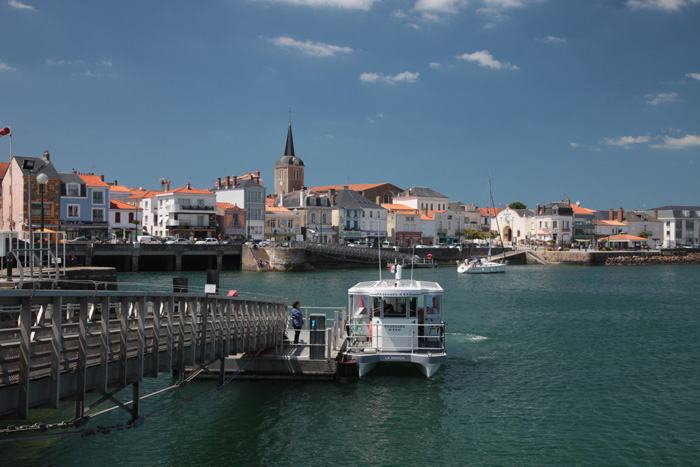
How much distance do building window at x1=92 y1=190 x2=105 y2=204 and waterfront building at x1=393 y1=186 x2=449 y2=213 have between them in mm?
70662

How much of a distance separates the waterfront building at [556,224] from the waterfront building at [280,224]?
5511 centimetres

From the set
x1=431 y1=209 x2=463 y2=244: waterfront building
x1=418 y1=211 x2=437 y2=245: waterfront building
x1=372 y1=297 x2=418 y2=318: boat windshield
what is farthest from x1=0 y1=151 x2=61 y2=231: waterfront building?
x1=431 y1=209 x2=463 y2=244: waterfront building

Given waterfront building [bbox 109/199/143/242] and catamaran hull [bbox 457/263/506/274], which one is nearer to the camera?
catamaran hull [bbox 457/263/506/274]

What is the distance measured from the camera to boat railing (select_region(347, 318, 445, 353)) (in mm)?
23016

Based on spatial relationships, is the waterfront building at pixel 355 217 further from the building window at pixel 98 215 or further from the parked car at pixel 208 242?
the building window at pixel 98 215

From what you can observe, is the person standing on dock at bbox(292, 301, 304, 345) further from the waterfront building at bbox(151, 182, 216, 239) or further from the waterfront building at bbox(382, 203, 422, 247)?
the waterfront building at bbox(382, 203, 422, 247)

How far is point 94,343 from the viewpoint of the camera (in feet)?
41.1

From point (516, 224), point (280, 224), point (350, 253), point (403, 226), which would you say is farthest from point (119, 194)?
point (516, 224)

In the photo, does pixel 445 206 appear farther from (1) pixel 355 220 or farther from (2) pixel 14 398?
(2) pixel 14 398

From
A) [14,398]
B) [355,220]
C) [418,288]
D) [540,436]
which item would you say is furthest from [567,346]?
[355,220]

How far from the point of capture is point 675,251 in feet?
383

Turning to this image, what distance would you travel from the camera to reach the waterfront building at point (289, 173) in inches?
5979

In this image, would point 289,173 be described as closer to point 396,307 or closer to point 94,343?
point 396,307

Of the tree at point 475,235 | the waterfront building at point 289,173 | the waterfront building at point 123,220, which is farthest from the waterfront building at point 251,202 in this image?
the tree at point 475,235
